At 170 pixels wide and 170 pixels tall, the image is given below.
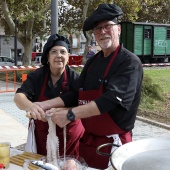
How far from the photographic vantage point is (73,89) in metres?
2.61

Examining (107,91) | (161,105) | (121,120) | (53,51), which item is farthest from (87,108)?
(161,105)

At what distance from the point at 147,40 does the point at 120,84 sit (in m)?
25.0

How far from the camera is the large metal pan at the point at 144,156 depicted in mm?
1443

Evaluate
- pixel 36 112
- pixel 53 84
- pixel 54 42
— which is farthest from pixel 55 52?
pixel 36 112

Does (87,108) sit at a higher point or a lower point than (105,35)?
lower

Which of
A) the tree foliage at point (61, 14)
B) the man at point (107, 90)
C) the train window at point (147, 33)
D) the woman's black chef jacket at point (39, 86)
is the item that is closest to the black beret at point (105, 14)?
the man at point (107, 90)

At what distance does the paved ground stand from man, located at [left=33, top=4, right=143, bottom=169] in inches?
136

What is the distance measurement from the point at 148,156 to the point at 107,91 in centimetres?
56

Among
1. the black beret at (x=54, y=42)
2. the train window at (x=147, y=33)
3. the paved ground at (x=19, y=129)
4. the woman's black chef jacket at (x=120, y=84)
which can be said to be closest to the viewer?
the woman's black chef jacket at (x=120, y=84)

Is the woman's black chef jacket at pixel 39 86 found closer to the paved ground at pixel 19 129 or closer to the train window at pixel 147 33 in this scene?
the paved ground at pixel 19 129

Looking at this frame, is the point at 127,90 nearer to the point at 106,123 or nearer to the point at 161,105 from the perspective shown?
the point at 106,123

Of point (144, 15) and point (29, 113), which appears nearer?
point (29, 113)

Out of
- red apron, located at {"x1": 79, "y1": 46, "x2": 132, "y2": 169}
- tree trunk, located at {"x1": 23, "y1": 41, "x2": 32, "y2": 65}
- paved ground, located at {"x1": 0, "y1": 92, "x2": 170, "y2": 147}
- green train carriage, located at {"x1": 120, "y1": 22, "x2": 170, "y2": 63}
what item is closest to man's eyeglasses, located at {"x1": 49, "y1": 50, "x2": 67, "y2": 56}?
red apron, located at {"x1": 79, "y1": 46, "x2": 132, "y2": 169}

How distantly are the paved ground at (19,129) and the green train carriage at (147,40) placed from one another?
17875 millimetres
